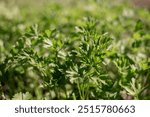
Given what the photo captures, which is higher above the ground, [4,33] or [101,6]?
[101,6]

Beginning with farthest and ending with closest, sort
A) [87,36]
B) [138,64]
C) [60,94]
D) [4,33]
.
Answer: [4,33] → [60,94] → [138,64] → [87,36]

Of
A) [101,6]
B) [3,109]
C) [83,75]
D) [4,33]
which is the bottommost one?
[3,109]

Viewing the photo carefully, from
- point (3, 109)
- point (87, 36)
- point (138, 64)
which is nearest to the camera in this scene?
point (3, 109)

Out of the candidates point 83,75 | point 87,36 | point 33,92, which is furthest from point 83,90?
point 33,92

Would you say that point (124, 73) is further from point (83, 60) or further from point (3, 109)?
point (3, 109)

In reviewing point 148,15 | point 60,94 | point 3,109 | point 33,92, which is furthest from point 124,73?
point 148,15

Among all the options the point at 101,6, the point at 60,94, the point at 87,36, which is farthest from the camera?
the point at 101,6

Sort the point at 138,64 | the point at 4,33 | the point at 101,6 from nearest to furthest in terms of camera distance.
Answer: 1. the point at 138,64
2. the point at 4,33
3. the point at 101,6

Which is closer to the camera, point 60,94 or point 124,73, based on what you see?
point 124,73

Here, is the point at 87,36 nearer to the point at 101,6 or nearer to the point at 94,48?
the point at 94,48
